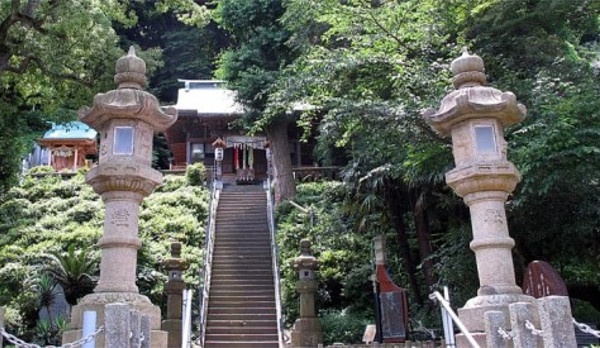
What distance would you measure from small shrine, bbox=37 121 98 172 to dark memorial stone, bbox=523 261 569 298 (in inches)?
1070

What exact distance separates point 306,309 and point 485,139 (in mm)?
6507

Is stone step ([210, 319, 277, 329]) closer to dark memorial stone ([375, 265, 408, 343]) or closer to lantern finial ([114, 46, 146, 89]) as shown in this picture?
dark memorial stone ([375, 265, 408, 343])

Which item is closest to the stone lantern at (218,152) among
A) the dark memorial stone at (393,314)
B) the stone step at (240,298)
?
the stone step at (240,298)

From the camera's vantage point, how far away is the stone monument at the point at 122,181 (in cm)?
657

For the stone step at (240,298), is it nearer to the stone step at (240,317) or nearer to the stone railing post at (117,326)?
the stone step at (240,317)

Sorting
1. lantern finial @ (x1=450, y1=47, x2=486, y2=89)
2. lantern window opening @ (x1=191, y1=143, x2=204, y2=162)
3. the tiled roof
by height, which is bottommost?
lantern finial @ (x1=450, y1=47, x2=486, y2=89)

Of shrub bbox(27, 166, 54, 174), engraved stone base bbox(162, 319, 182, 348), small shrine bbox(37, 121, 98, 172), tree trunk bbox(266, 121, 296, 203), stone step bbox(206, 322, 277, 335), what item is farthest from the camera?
small shrine bbox(37, 121, 98, 172)

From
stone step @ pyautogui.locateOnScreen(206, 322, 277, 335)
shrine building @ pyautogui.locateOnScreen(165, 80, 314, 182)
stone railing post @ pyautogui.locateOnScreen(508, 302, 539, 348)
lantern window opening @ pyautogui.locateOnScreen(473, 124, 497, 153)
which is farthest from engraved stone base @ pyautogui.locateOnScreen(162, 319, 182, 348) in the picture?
shrine building @ pyautogui.locateOnScreen(165, 80, 314, 182)

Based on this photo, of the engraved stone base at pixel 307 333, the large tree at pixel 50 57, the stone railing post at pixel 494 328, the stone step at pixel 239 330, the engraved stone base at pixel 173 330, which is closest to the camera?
the stone railing post at pixel 494 328

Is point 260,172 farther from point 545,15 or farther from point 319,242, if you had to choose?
point 545,15

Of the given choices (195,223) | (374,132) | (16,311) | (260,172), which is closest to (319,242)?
(195,223)

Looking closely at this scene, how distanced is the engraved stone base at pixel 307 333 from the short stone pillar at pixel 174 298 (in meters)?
2.36

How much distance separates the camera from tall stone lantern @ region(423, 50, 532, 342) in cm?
655

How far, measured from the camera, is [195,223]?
20.1 meters
